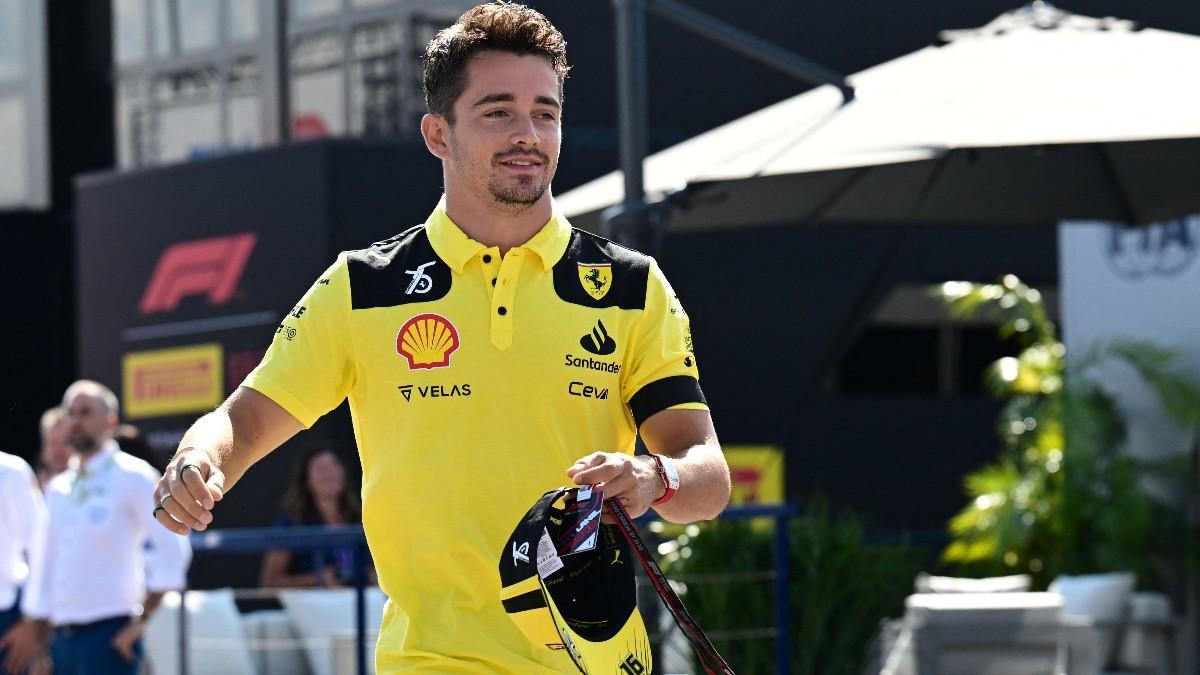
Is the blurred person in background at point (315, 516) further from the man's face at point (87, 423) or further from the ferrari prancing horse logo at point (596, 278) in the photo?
the ferrari prancing horse logo at point (596, 278)

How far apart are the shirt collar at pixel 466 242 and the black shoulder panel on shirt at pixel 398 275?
14 millimetres

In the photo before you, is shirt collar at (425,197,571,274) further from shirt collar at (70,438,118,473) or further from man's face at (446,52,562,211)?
shirt collar at (70,438,118,473)

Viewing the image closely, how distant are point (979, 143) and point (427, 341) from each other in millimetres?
3198

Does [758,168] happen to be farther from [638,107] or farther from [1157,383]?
[1157,383]

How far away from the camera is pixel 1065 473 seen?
33.8ft

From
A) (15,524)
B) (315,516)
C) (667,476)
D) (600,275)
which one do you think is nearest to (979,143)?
(600,275)

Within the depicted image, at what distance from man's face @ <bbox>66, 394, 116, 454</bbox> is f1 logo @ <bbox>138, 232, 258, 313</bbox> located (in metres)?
4.28

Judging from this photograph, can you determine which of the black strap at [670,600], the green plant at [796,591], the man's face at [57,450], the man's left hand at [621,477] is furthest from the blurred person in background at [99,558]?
the man's left hand at [621,477]

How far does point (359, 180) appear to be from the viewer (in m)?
12.3

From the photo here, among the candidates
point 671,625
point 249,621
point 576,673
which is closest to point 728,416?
point 249,621

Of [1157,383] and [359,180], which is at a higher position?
[359,180]

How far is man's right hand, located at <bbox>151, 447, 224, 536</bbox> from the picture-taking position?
2504mm

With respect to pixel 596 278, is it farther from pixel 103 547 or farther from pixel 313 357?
pixel 103 547

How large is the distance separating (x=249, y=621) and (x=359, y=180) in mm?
4390
